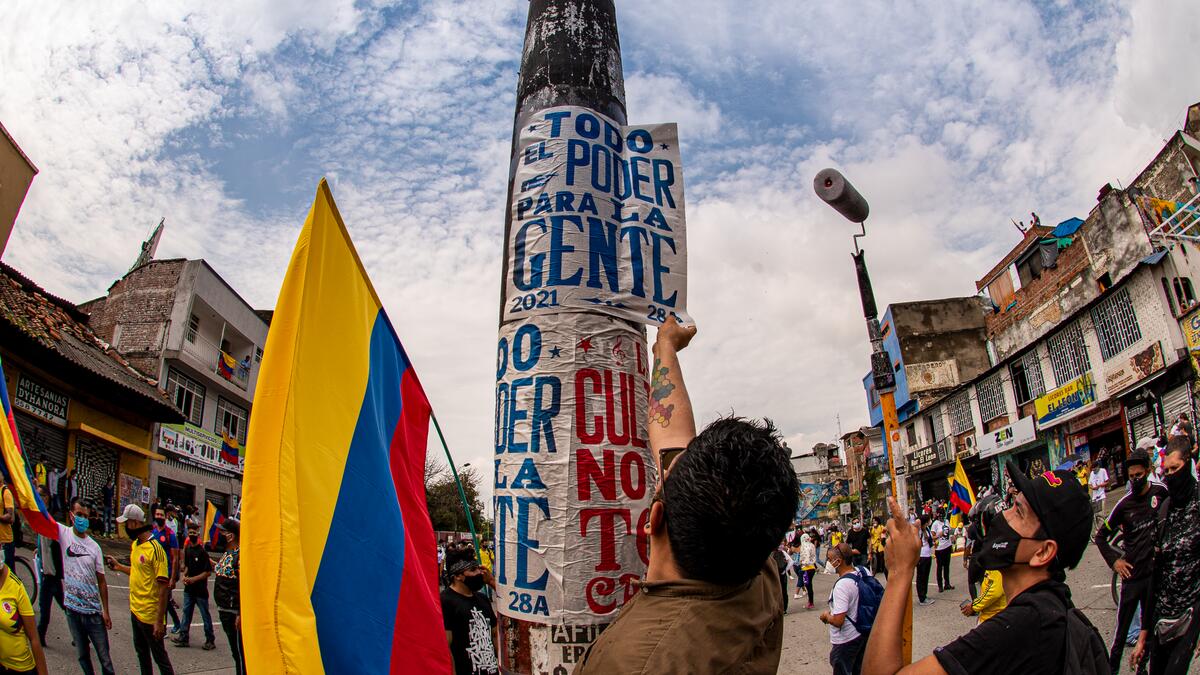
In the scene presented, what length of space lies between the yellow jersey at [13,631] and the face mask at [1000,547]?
5997 mm

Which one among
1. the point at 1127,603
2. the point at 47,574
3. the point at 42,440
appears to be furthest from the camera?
the point at 42,440

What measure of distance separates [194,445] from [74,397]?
7630 millimetres

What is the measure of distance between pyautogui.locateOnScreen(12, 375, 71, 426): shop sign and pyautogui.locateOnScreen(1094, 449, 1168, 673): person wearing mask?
2014 centimetres

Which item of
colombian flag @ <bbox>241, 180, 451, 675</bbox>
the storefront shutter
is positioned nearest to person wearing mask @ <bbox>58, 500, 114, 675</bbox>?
colombian flag @ <bbox>241, 180, 451, 675</bbox>

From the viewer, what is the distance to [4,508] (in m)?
6.77

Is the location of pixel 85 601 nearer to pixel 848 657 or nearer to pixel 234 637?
pixel 234 637

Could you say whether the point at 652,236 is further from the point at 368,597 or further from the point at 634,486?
the point at 368,597

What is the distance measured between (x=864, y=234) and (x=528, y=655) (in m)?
3.65

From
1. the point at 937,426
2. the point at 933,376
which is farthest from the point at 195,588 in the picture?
the point at 933,376

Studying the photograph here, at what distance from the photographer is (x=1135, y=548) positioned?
17.4 ft

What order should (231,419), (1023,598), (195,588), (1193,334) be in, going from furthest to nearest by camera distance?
(231,419) → (1193,334) → (195,588) → (1023,598)

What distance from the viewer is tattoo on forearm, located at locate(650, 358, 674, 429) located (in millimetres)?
2412

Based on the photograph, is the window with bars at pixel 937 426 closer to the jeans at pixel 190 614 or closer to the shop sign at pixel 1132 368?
the shop sign at pixel 1132 368

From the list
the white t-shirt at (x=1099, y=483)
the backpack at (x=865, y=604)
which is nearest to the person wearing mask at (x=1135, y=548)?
the backpack at (x=865, y=604)
